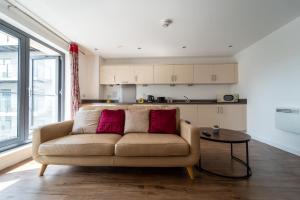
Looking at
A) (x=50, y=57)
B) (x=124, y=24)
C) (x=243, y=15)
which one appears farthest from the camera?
(x=50, y=57)

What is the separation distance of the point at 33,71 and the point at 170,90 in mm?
3353

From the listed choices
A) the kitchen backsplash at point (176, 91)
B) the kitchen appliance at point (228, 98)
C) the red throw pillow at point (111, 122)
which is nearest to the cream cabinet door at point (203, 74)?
the kitchen backsplash at point (176, 91)

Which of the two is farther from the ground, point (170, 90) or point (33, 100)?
point (170, 90)

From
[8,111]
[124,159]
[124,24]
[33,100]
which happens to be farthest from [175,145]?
[33,100]

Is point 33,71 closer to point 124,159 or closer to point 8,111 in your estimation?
point 8,111

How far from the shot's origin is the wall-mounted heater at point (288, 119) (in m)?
2.45

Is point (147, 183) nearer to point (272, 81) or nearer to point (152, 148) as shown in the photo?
point (152, 148)

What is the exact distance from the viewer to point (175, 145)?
175 cm

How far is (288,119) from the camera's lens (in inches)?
102

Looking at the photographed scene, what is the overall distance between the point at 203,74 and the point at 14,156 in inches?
169

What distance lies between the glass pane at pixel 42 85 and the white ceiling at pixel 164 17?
2.33 feet

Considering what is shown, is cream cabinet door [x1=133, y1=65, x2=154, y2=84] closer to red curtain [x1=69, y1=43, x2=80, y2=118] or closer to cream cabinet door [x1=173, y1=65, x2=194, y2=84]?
cream cabinet door [x1=173, y1=65, x2=194, y2=84]

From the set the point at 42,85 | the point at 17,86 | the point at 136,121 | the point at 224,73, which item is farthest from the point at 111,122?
the point at 224,73

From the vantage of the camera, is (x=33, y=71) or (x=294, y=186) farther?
(x=33, y=71)
